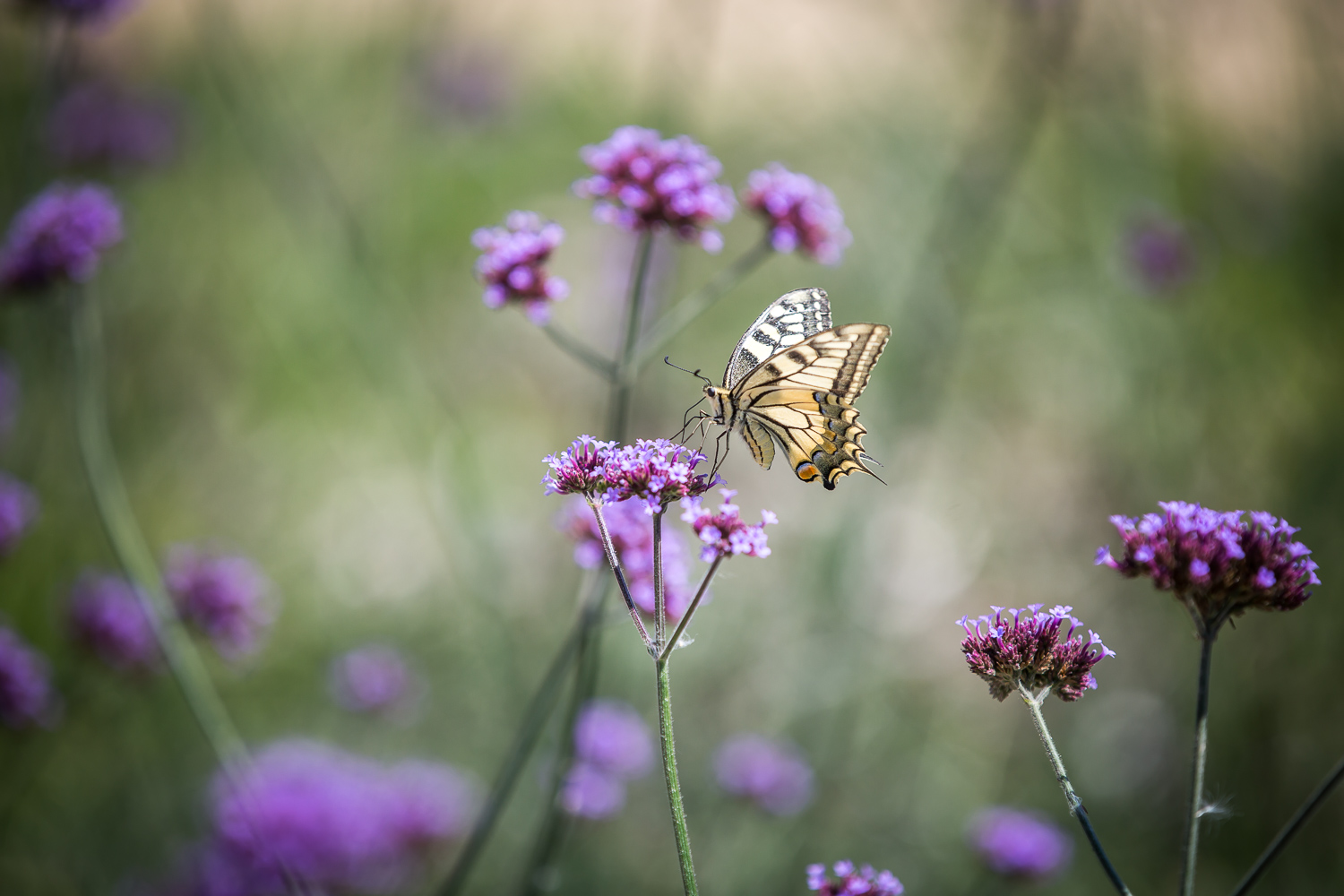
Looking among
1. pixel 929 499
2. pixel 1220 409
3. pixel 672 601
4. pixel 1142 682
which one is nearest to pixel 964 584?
pixel 929 499

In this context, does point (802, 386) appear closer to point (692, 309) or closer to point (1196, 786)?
point (692, 309)

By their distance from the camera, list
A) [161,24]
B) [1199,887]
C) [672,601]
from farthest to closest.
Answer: [161,24] < [1199,887] < [672,601]

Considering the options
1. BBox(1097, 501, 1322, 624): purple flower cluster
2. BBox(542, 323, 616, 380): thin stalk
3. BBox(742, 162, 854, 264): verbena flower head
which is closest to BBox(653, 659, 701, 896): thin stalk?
BBox(1097, 501, 1322, 624): purple flower cluster

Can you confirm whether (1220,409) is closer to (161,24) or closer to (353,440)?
(353,440)

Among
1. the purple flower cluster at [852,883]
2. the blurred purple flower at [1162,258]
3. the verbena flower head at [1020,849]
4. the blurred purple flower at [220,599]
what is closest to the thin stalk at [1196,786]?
the purple flower cluster at [852,883]

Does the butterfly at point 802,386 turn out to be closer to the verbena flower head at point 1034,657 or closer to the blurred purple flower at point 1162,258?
the verbena flower head at point 1034,657

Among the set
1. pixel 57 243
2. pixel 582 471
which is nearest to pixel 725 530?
pixel 582 471

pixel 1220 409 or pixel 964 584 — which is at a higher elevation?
pixel 1220 409
